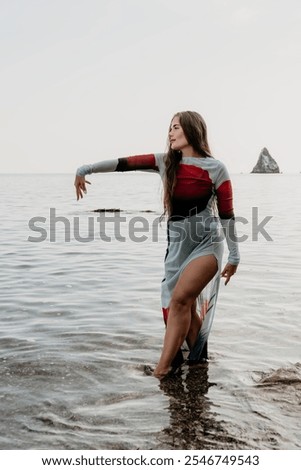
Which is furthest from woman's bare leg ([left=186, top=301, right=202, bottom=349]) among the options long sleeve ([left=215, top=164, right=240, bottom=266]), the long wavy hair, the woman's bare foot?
the long wavy hair

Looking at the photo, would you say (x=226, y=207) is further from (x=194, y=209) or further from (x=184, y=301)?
(x=184, y=301)

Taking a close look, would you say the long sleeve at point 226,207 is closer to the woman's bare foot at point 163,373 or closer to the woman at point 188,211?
the woman at point 188,211

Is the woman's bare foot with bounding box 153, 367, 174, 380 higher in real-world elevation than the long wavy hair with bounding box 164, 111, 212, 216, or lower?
lower

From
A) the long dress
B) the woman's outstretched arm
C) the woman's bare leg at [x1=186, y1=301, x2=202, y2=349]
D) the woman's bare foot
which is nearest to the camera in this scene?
the woman's outstretched arm

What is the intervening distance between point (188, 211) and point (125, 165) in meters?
0.73

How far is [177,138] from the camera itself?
Result: 5.70 m

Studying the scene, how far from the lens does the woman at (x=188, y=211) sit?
5629 mm

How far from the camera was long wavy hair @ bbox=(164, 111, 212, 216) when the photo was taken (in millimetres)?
5645

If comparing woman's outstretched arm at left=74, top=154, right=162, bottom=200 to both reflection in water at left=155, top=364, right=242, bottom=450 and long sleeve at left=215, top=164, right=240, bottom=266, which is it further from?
reflection in water at left=155, top=364, right=242, bottom=450

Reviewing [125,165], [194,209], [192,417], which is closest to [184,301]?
[194,209]

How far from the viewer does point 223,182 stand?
5.61 m

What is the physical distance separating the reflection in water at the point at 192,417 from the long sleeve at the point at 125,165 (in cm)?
201
